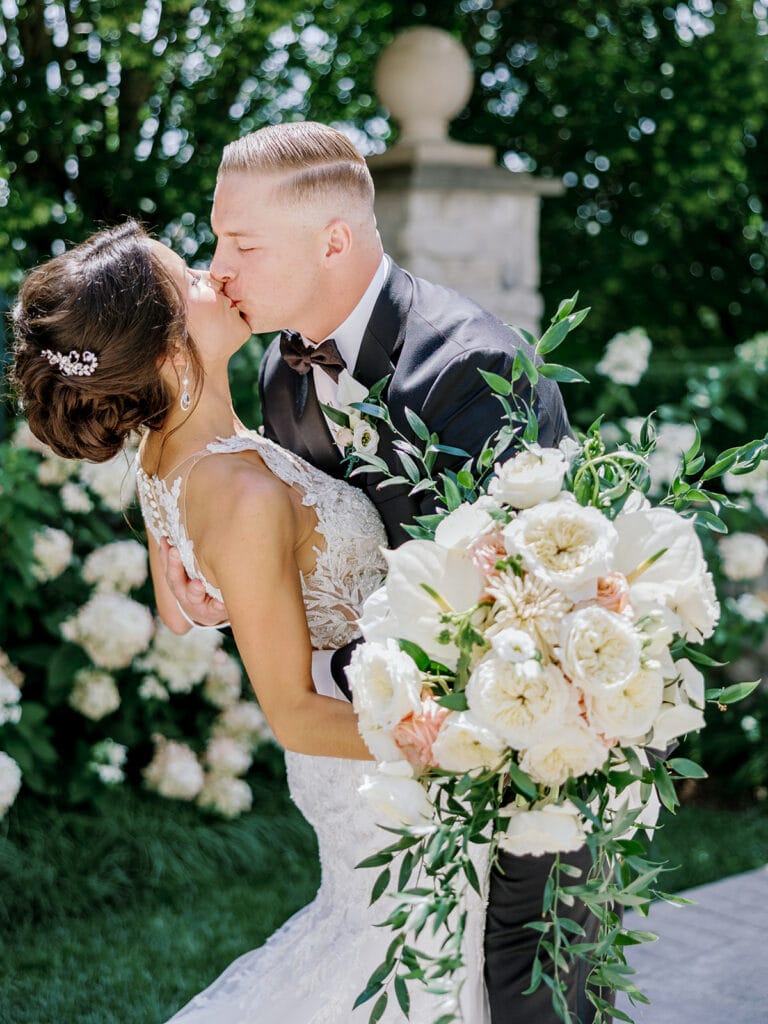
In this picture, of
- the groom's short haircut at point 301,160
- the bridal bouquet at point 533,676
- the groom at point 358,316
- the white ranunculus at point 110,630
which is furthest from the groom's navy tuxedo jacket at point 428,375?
the white ranunculus at point 110,630

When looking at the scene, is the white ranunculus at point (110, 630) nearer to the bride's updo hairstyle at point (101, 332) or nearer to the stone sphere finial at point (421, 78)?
the bride's updo hairstyle at point (101, 332)

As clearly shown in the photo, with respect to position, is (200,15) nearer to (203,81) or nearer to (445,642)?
(203,81)

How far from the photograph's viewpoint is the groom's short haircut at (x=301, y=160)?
247cm

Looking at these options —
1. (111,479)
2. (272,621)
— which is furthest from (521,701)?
(111,479)

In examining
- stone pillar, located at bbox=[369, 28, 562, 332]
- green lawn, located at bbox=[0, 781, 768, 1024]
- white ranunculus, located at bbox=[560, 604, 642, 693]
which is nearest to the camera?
white ranunculus, located at bbox=[560, 604, 642, 693]

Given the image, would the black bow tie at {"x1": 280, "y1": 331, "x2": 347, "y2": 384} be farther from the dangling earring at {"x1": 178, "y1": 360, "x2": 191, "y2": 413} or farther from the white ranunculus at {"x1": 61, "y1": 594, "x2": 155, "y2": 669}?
the white ranunculus at {"x1": 61, "y1": 594, "x2": 155, "y2": 669}

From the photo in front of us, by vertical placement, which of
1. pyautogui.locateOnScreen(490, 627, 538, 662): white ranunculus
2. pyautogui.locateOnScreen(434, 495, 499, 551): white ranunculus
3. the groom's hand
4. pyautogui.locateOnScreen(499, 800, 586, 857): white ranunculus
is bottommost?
the groom's hand

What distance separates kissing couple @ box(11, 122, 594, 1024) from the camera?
7.42ft

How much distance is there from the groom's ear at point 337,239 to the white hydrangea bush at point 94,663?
1.79m

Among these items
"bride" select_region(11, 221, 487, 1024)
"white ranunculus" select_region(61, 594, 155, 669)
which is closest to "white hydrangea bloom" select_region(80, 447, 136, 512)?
"white ranunculus" select_region(61, 594, 155, 669)

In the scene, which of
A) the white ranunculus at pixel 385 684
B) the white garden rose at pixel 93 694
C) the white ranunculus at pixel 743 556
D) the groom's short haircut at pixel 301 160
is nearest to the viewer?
the white ranunculus at pixel 385 684

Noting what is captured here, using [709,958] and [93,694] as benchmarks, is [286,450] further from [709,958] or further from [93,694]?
[709,958]

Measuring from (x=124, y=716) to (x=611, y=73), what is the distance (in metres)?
5.36

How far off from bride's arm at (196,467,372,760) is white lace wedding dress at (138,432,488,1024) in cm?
22
